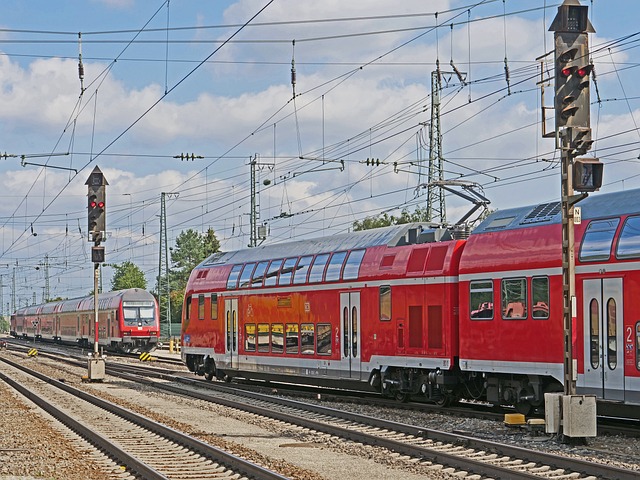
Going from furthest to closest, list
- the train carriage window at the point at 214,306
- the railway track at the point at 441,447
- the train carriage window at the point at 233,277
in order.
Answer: the train carriage window at the point at 214,306 < the train carriage window at the point at 233,277 < the railway track at the point at 441,447

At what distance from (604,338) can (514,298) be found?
2.52m

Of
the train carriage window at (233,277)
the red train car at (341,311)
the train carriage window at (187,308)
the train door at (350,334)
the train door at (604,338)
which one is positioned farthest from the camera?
the train carriage window at (187,308)

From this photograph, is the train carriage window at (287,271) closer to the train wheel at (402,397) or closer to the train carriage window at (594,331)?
the train wheel at (402,397)

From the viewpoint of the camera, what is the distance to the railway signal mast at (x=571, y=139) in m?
15.1

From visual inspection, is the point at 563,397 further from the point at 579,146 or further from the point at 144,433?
the point at 144,433

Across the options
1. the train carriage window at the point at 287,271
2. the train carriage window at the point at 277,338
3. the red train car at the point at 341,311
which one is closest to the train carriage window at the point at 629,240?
the red train car at the point at 341,311

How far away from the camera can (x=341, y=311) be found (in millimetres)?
24750

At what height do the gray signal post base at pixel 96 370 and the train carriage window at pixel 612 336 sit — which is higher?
the train carriage window at pixel 612 336

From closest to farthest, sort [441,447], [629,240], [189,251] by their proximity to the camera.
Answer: [441,447], [629,240], [189,251]

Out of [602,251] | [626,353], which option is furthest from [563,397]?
[602,251]

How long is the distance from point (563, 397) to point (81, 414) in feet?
37.3

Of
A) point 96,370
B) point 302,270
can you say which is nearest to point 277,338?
point 302,270

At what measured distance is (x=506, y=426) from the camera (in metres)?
17.6

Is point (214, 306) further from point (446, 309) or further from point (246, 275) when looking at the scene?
point (446, 309)
